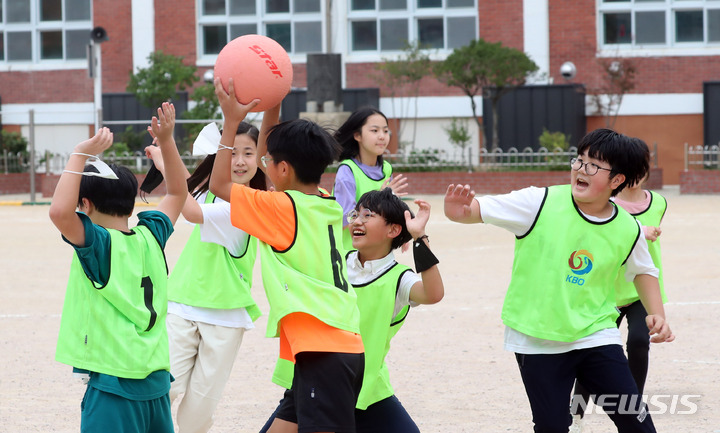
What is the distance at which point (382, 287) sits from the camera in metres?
4.37

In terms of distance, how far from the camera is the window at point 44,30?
3478cm

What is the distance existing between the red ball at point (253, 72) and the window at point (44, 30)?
104 feet

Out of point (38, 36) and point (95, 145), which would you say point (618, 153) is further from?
point (38, 36)

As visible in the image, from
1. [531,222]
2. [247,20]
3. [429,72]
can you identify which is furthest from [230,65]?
[247,20]

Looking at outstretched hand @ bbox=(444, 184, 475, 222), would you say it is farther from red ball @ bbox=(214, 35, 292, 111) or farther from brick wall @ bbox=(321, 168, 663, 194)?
brick wall @ bbox=(321, 168, 663, 194)

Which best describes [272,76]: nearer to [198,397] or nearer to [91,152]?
[91,152]

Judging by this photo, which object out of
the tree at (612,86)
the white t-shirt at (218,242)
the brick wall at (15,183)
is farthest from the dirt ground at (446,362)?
the tree at (612,86)

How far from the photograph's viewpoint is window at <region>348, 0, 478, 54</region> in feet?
108

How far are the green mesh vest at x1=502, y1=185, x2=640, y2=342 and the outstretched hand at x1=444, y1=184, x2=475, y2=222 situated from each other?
0.89 feet

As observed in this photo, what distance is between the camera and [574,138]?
3109 cm

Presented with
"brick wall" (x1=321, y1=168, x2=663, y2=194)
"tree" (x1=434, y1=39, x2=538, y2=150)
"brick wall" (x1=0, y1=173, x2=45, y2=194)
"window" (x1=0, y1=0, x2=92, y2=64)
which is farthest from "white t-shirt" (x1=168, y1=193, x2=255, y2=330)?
"window" (x1=0, y1=0, x2=92, y2=64)

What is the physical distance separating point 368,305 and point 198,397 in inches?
40.8

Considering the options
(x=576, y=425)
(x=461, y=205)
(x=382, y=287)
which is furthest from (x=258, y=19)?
(x=382, y=287)

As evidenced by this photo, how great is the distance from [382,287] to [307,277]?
0.56m
